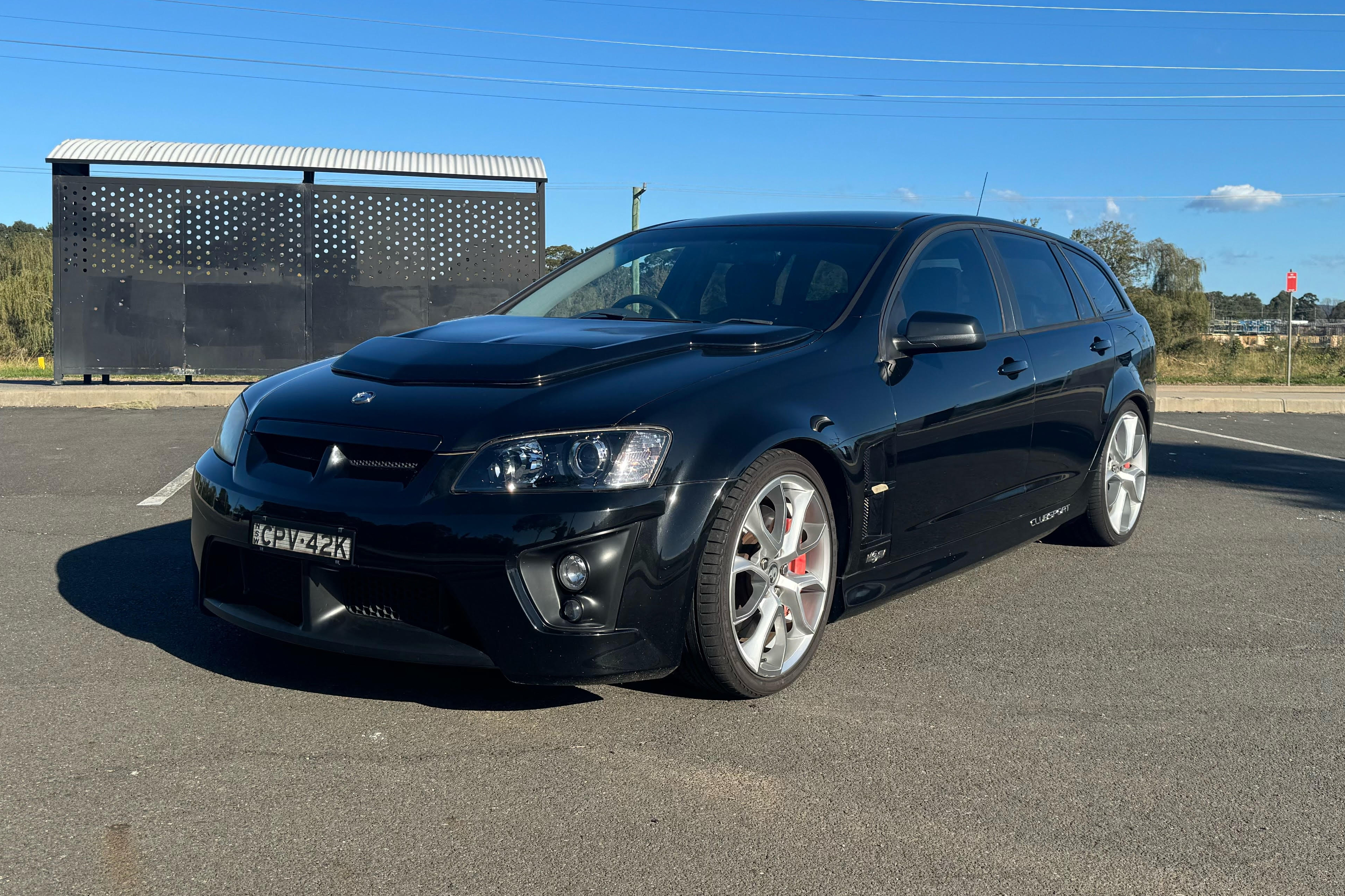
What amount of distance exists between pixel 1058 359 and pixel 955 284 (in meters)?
0.75

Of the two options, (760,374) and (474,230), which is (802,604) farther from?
(474,230)

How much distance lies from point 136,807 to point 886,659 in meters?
2.33

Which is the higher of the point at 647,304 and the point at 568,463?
the point at 647,304

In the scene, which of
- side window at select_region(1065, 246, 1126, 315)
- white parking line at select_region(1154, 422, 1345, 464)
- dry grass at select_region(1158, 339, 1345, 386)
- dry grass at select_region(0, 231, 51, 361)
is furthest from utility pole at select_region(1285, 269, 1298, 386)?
dry grass at select_region(0, 231, 51, 361)

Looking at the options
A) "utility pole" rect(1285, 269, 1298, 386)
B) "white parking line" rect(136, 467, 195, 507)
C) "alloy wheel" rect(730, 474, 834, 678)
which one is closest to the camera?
"alloy wheel" rect(730, 474, 834, 678)

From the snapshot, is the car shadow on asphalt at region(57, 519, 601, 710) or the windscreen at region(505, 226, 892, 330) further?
the windscreen at region(505, 226, 892, 330)

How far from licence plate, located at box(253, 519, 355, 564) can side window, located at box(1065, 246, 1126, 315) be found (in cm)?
400

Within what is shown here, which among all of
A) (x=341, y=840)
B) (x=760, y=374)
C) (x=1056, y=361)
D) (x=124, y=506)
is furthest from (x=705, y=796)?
(x=124, y=506)

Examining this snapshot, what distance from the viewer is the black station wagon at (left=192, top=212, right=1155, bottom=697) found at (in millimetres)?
3133

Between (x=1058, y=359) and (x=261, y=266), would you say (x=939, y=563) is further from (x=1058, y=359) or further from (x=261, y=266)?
(x=261, y=266)

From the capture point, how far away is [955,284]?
15.5 ft

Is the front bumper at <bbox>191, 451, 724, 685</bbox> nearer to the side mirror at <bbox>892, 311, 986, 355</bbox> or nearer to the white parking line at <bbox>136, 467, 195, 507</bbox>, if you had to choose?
the side mirror at <bbox>892, 311, 986, 355</bbox>

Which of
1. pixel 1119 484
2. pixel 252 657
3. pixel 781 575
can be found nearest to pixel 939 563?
pixel 781 575

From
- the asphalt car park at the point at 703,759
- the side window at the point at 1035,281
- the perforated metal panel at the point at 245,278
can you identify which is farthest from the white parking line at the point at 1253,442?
the perforated metal panel at the point at 245,278
